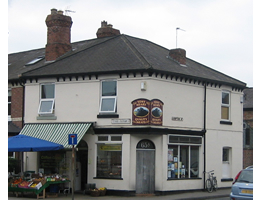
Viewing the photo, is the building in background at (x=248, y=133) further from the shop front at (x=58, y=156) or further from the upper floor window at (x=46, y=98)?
the upper floor window at (x=46, y=98)

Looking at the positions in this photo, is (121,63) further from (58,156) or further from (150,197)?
(150,197)

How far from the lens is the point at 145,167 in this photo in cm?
2209

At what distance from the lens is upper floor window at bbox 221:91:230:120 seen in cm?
2624

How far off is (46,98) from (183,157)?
8.05 meters

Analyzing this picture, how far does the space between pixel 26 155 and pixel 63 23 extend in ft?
27.1

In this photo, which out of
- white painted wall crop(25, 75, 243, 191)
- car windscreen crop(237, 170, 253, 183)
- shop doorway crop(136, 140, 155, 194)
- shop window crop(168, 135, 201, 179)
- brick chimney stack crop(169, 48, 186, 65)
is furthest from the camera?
brick chimney stack crop(169, 48, 186, 65)

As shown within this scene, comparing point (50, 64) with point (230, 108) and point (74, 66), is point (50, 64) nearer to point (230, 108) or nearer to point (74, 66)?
point (74, 66)

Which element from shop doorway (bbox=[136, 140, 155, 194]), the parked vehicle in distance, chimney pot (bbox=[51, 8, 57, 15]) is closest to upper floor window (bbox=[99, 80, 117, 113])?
shop doorway (bbox=[136, 140, 155, 194])

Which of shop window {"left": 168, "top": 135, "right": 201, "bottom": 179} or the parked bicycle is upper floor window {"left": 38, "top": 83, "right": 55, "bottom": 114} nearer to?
shop window {"left": 168, "top": 135, "right": 201, "bottom": 179}

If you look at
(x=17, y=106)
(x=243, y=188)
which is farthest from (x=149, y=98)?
(x=17, y=106)

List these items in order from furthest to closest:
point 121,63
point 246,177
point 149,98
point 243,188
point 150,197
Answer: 1. point 121,63
2. point 149,98
3. point 150,197
4. point 246,177
5. point 243,188

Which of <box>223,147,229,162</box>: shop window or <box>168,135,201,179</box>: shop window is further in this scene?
<box>223,147,229,162</box>: shop window

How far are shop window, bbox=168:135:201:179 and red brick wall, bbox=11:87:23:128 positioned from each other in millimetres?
8941

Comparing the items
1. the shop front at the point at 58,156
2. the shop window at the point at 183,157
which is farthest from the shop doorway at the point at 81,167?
the shop window at the point at 183,157
